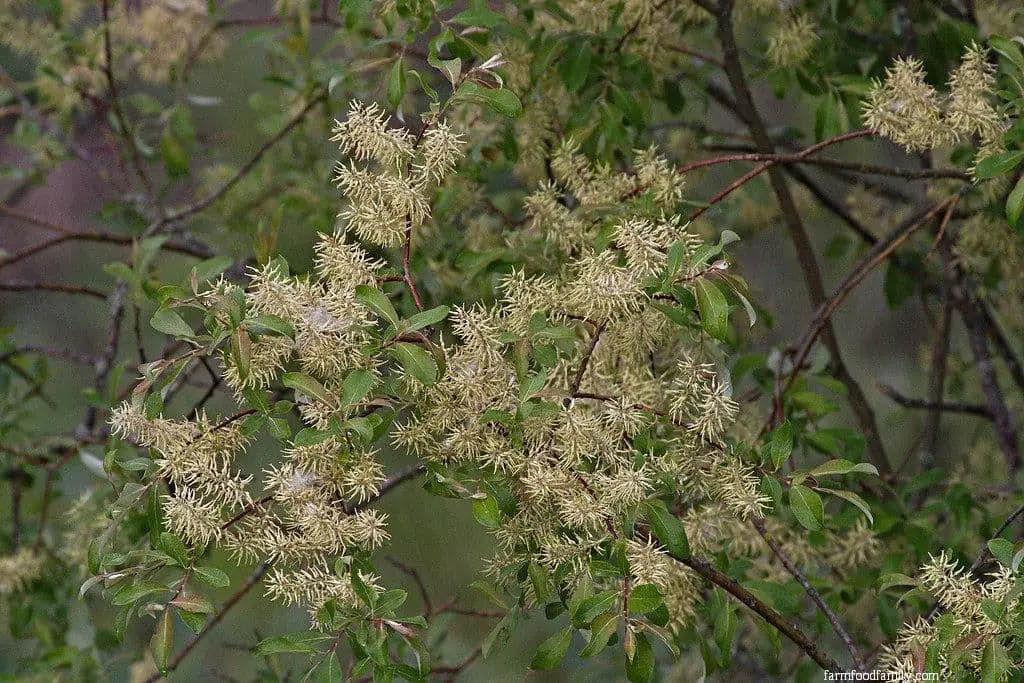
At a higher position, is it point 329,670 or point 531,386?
point 531,386

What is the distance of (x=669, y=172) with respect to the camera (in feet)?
3.25

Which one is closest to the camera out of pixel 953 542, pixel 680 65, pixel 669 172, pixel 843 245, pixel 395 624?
pixel 395 624

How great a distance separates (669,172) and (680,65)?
2.31ft

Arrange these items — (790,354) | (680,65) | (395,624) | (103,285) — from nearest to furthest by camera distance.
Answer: (395,624)
(790,354)
(680,65)
(103,285)

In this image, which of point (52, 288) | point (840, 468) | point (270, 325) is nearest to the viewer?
point (270, 325)

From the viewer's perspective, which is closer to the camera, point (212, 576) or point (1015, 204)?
point (212, 576)

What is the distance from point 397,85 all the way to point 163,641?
0.51 metres

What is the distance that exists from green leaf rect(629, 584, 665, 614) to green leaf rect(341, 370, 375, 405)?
252mm

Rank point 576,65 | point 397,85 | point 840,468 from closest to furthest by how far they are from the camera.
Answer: point 840,468
point 397,85
point 576,65

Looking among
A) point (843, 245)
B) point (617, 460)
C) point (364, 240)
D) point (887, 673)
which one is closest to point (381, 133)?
point (364, 240)

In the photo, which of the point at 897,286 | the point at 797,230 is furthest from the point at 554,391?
the point at 897,286

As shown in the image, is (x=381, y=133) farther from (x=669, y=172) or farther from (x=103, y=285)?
(x=103, y=285)

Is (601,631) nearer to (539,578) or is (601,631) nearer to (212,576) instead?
(539,578)

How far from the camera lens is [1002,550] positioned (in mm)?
833
